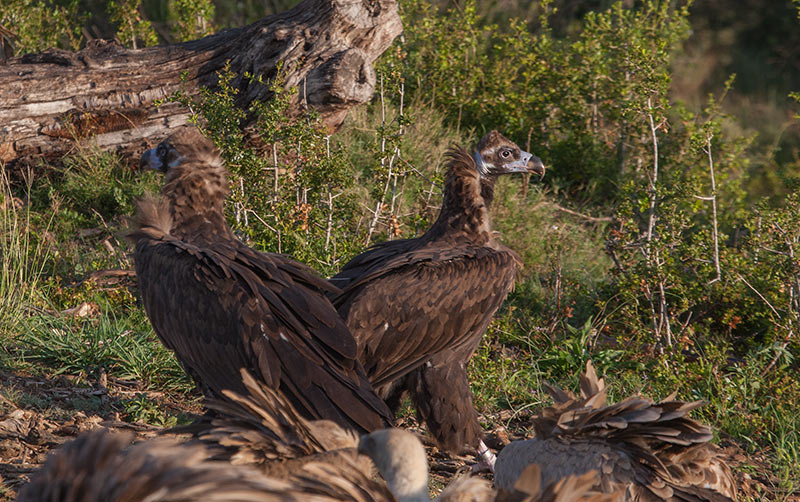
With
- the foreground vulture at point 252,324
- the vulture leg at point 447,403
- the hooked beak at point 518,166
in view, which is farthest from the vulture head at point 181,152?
the hooked beak at point 518,166

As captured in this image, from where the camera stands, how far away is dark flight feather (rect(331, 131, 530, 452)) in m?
4.74

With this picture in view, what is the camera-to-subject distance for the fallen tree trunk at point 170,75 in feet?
21.6

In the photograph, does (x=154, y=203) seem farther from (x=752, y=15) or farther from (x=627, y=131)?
(x=752, y=15)

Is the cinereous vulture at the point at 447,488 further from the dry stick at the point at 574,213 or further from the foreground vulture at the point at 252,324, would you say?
the dry stick at the point at 574,213

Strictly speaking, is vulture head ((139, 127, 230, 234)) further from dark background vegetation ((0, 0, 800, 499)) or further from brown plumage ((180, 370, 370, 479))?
brown plumage ((180, 370, 370, 479))

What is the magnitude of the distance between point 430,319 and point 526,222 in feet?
9.67

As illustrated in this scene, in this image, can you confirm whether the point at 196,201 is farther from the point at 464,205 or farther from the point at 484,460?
the point at 484,460

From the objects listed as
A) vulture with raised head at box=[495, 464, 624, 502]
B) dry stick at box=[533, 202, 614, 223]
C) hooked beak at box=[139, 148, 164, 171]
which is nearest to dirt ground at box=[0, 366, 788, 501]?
hooked beak at box=[139, 148, 164, 171]

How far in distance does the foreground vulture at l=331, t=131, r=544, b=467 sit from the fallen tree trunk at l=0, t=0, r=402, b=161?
195 cm

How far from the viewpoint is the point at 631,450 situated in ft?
11.1

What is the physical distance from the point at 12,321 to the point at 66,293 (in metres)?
0.74

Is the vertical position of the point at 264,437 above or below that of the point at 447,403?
above

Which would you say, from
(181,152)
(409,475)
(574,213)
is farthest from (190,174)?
(574,213)

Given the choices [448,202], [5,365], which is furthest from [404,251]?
[5,365]
